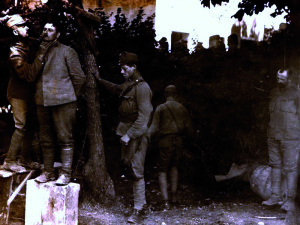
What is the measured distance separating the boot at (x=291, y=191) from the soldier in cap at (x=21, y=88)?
4.21 m

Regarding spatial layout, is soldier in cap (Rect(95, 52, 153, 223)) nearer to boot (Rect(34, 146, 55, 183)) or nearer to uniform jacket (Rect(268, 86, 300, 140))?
boot (Rect(34, 146, 55, 183))

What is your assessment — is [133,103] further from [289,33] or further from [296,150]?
[289,33]

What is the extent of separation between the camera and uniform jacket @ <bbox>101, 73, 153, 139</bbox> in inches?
309

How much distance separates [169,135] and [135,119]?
957 millimetres

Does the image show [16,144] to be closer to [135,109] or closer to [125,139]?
[125,139]

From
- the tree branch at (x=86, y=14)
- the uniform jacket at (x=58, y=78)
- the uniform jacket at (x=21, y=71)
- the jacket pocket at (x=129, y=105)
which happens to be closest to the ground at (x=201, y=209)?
the jacket pocket at (x=129, y=105)

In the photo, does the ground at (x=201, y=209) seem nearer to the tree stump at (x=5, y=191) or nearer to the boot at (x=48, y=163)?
the boot at (x=48, y=163)

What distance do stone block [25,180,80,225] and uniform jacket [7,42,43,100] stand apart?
1.43 metres

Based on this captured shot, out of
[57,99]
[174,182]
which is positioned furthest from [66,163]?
[174,182]

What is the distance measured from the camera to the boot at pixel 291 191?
876 centimetres

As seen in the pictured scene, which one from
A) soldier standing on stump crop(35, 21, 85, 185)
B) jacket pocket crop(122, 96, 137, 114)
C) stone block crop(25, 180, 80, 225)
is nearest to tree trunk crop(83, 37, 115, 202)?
jacket pocket crop(122, 96, 137, 114)

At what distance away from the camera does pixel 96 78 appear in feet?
28.3

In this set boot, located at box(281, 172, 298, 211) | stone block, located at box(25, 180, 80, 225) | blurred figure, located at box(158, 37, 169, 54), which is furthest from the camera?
blurred figure, located at box(158, 37, 169, 54)

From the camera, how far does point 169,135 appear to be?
8781 millimetres
